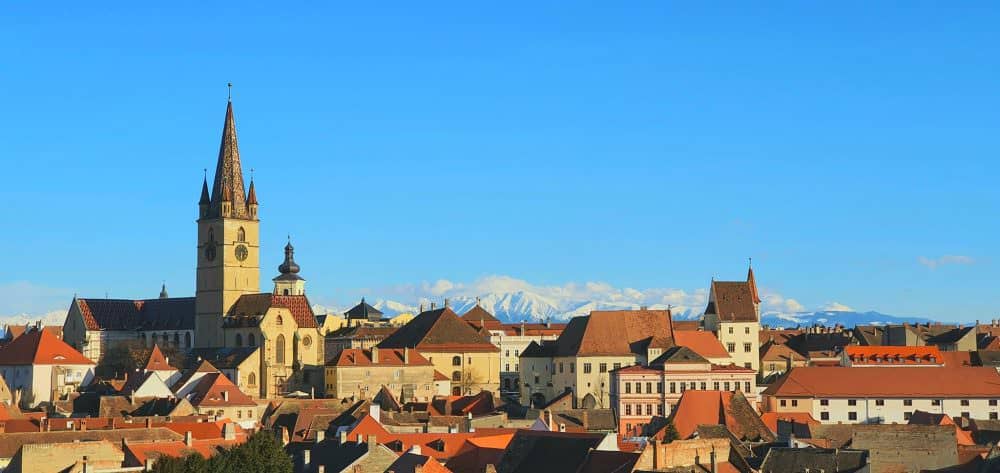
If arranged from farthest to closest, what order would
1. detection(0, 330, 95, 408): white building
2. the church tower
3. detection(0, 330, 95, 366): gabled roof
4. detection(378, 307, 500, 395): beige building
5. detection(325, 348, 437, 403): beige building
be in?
the church tower → detection(378, 307, 500, 395): beige building → detection(0, 330, 95, 366): gabled roof → detection(0, 330, 95, 408): white building → detection(325, 348, 437, 403): beige building

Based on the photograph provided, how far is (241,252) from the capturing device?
14688 cm

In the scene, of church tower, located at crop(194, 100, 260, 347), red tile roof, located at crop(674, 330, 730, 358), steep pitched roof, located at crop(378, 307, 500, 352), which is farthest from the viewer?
church tower, located at crop(194, 100, 260, 347)

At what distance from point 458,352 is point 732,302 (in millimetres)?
19707

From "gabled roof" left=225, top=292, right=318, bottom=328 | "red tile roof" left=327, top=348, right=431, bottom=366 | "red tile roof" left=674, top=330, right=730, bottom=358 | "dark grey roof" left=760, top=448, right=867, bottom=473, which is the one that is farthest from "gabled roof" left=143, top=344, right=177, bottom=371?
"dark grey roof" left=760, top=448, right=867, bottom=473

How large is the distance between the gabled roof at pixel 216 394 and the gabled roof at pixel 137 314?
4099 centimetres

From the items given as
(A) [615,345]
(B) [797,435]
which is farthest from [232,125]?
(B) [797,435]

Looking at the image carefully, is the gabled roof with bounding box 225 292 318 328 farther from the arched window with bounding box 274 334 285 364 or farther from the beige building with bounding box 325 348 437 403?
the beige building with bounding box 325 348 437 403

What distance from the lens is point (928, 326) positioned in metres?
178

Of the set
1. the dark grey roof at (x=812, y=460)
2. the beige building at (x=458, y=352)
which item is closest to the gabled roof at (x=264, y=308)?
the beige building at (x=458, y=352)

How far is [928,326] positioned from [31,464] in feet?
429

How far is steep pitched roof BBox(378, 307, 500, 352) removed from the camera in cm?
12950

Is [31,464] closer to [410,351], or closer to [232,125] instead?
[410,351]

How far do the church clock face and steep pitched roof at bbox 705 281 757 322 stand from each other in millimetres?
37802

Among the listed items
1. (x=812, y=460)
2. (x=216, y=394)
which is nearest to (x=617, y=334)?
(x=216, y=394)
